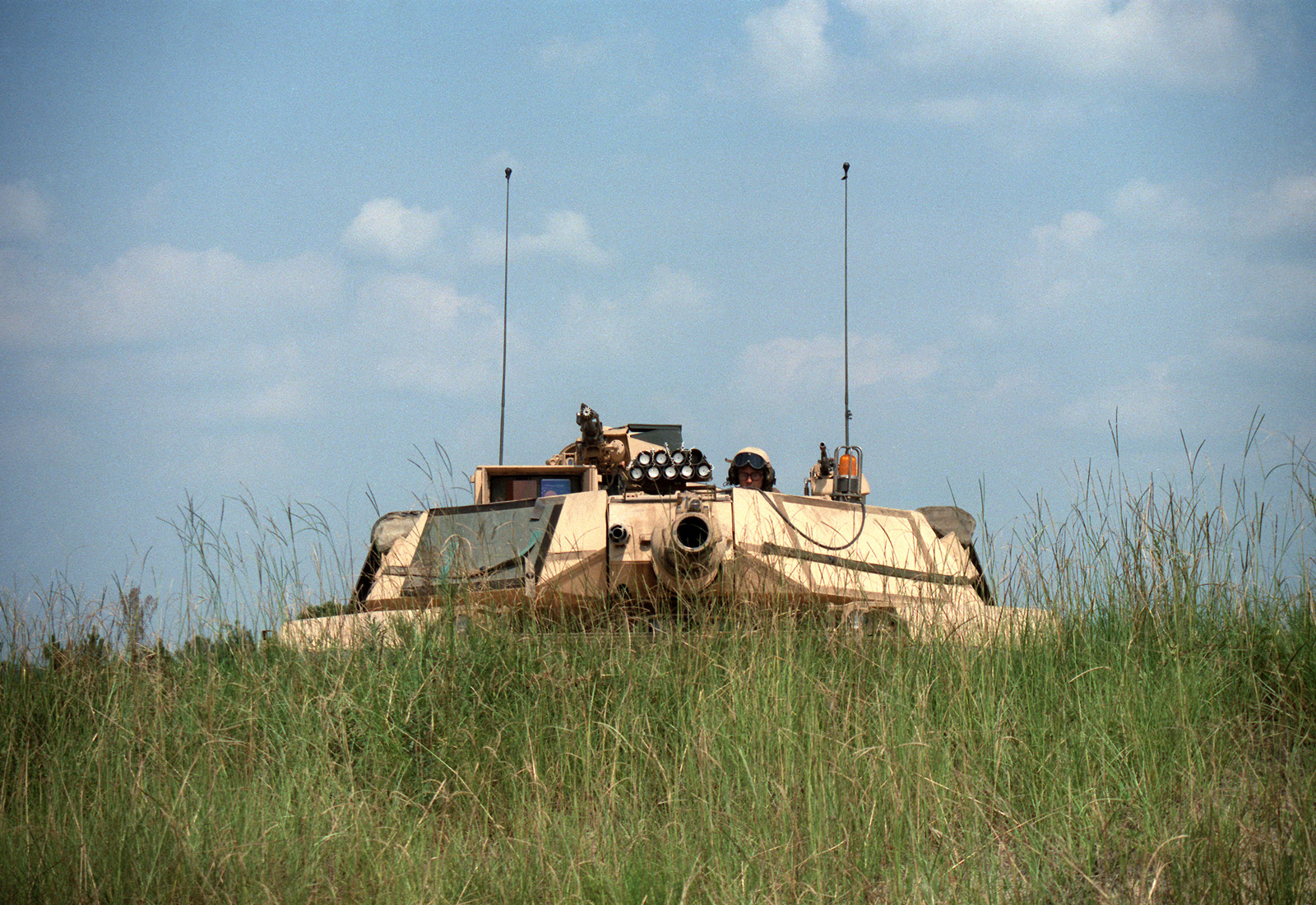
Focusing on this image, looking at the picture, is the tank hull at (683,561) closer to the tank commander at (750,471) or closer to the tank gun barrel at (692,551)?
the tank gun barrel at (692,551)

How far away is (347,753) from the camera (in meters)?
4.08

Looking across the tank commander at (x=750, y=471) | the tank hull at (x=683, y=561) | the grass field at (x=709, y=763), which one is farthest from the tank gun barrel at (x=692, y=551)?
the tank commander at (x=750, y=471)

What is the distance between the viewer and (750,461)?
327 inches

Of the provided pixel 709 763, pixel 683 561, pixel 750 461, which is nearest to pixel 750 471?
pixel 750 461

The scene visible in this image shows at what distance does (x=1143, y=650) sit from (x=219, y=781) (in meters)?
3.78

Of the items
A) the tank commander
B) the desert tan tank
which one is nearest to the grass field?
the desert tan tank

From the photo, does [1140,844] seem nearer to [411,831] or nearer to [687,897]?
[687,897]

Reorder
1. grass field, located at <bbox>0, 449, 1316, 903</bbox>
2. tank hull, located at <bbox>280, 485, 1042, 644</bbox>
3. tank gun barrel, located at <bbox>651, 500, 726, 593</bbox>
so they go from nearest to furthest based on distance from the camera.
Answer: grass field, located at <bbox>0, 449, 1316, 903</bbox>
tank hull, located at <bbox>280, 485, 1042, 644</bbox>
tank gun barrel, located at <bbox>651, 500, 726, 593</bbox>

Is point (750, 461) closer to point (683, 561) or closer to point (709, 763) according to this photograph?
point (683, 561)

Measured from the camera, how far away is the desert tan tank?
18.7ft

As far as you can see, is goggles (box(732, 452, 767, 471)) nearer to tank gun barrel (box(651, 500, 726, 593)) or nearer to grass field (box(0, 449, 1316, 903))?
tank gun barrel (box(651, 500, 726, 593))

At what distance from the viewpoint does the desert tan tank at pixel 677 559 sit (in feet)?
18.7

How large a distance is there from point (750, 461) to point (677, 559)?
2.30m

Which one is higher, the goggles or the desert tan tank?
the goggles
